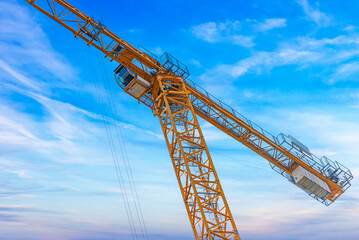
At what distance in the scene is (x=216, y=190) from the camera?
1975 cm

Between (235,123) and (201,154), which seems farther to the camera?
(235,123)

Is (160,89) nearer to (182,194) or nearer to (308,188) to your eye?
(182,194)

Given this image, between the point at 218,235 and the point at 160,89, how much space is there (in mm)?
11622

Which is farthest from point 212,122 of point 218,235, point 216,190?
point 218,235

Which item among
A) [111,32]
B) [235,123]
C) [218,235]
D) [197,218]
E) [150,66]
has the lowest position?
[218,235]

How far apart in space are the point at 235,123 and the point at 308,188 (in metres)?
9.17

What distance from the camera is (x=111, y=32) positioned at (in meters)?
23.2

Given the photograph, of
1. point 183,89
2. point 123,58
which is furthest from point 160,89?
point 123,58

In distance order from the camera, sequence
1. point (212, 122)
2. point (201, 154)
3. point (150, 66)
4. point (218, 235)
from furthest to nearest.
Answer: point (212, 122) < point (150, 66) < point (201, 154) < point (218, 235)

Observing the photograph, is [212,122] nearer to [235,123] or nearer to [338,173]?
[235,123]

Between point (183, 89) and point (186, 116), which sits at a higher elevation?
point (183, 89)

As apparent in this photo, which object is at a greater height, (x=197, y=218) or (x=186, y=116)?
(x=186, y=116)

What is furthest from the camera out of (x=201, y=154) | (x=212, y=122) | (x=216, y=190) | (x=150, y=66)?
(x=212, y=122)

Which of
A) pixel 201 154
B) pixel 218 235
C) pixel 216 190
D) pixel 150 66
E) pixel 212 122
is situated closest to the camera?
pixel 218 235
